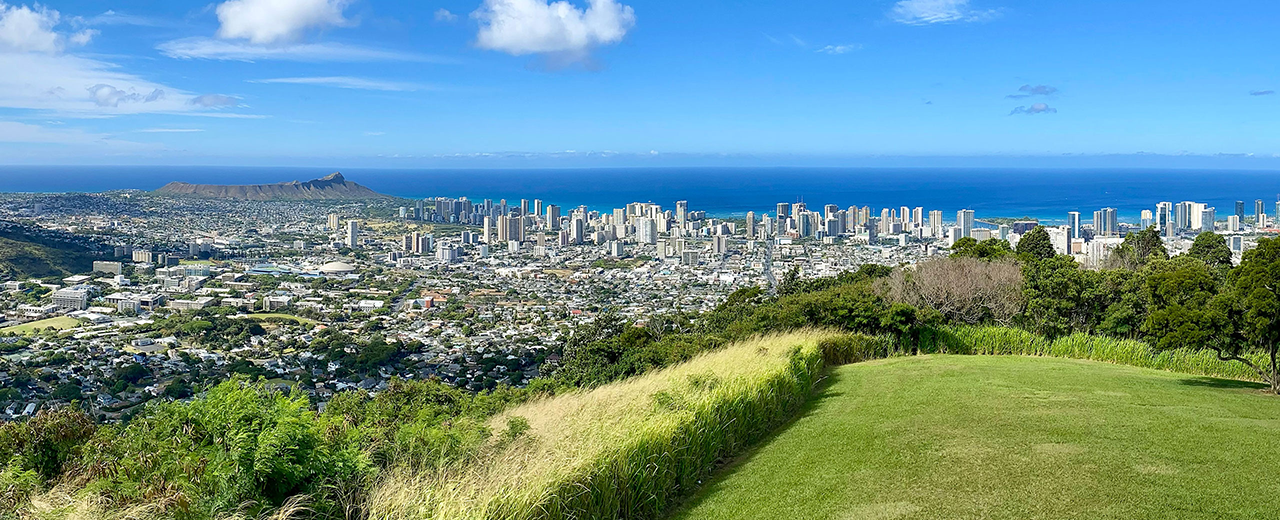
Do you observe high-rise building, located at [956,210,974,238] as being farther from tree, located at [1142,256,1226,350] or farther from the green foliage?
tree, located at [1142,256,1226,350]

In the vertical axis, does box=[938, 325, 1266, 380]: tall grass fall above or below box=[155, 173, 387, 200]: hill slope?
below

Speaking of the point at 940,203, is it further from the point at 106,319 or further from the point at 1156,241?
the point at 106,319

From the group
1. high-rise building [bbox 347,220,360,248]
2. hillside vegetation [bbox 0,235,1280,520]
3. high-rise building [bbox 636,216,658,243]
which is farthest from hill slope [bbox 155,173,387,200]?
hillside vegetation [bbox 0,235,1280,520]

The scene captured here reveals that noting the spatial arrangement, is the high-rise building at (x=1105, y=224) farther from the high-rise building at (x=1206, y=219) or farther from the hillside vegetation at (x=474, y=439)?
the hillside vegetation at (x=474, y=439)

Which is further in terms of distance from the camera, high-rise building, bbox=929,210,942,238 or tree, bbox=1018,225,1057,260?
high-rise building, bbox=929,210,942,238

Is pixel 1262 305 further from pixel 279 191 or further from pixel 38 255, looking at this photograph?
pixel 279 191
